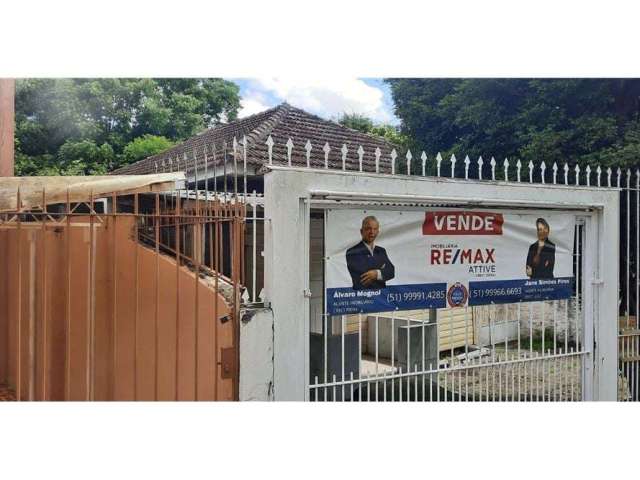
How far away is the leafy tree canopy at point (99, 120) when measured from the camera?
14562 mm

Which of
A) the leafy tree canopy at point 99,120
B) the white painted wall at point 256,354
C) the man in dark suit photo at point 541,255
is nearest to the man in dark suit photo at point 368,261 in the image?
the white painted wall at point 256,354

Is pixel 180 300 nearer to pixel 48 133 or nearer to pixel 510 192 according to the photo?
pixel 510 192

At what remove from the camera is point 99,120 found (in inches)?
634

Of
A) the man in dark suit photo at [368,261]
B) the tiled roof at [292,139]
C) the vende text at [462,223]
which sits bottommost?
the man in dark suit photo at [368,261]

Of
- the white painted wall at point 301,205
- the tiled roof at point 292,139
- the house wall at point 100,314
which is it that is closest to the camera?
the white painted wall at point 301,205

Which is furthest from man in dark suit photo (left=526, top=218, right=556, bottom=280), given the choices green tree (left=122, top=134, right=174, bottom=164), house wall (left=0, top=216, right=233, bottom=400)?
green tree (left=122, top=134, right=174, bottom=164)

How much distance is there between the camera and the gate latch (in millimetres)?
3494

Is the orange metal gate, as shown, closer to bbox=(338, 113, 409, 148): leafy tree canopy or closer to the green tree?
the green tree

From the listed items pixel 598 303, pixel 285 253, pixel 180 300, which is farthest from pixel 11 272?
pixel 598 303

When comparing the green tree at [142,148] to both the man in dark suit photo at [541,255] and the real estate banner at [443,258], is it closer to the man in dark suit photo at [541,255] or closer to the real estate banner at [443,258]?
the real estate banner at [443,258]

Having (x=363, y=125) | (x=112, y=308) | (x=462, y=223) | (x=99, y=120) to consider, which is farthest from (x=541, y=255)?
(x=363, y=125)

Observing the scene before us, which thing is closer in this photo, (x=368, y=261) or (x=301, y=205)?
(x=301, y=205)

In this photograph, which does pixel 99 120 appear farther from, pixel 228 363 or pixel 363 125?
pixel 228 363

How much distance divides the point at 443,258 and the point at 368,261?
2.32ft
